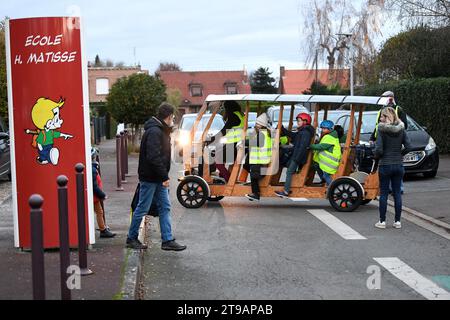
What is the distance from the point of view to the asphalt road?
20.4 ft

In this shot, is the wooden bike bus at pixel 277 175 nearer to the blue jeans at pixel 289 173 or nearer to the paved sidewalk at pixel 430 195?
the blue jeans at pixel 289 173

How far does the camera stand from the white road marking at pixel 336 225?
882 centimetres

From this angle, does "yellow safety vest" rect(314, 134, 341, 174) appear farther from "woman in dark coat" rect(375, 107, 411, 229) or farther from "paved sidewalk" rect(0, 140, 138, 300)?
"paved sidewalk" rect(0, 140, 138, 300)

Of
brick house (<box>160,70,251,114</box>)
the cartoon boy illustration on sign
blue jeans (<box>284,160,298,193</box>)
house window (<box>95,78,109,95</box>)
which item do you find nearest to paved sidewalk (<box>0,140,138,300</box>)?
the cartoon boy illustration on sign

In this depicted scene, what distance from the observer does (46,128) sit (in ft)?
24.2

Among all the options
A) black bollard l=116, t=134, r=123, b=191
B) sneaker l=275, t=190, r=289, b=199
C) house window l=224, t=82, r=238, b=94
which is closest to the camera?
sneaker l=275, t=190, r=289, b=199

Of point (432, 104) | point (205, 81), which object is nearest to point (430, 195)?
point (432, 104)

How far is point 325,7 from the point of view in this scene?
43.3 m

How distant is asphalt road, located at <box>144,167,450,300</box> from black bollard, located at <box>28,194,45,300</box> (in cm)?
177

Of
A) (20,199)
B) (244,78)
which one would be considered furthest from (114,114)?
(244,78)

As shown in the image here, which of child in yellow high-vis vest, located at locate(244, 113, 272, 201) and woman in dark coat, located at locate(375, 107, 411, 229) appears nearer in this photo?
woman in dark coat, located at locate(375, 107, 411, 229)

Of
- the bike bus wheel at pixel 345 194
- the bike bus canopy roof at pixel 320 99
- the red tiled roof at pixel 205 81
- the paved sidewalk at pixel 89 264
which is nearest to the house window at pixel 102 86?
the red tiled roof at pixel 205 81

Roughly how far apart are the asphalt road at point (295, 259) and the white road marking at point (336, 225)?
0.01 metres
